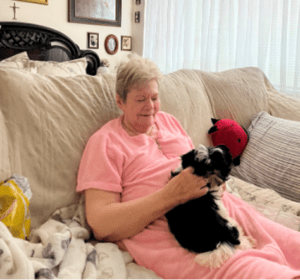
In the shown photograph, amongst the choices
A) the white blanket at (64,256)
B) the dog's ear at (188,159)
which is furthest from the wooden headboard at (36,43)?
the dog's ear at (188,159)

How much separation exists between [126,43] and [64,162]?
3.42m

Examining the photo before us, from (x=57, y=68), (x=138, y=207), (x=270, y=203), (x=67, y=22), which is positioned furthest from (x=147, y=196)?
(x=67, y=22)

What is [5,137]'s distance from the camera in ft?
4.09

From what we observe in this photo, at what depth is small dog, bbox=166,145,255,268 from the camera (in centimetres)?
104

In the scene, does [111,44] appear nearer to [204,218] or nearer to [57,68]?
[57,68]

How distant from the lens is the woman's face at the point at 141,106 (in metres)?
1.36

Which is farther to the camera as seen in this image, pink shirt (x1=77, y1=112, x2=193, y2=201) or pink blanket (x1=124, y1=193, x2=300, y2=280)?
pink shirt (x1=77, y1=112, x2=193, y2=201)

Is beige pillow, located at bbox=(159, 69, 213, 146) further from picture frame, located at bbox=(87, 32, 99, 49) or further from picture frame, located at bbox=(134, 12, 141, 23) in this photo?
picture frame, located at bbox=(134, 12, 141, 23)

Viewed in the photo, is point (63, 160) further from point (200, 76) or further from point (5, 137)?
point (200, 76)

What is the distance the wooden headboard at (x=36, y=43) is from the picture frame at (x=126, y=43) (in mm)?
744

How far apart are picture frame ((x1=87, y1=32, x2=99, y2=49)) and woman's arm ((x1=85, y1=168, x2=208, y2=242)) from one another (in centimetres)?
317

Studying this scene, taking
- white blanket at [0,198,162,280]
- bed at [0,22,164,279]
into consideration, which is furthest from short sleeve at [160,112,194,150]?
white blanket at [0,198,162,280]

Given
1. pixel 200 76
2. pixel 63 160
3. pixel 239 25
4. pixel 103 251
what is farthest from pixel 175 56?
pixel 103 251

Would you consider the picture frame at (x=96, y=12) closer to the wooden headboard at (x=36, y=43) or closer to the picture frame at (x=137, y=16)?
the picture frame at (x=137, y=16)
